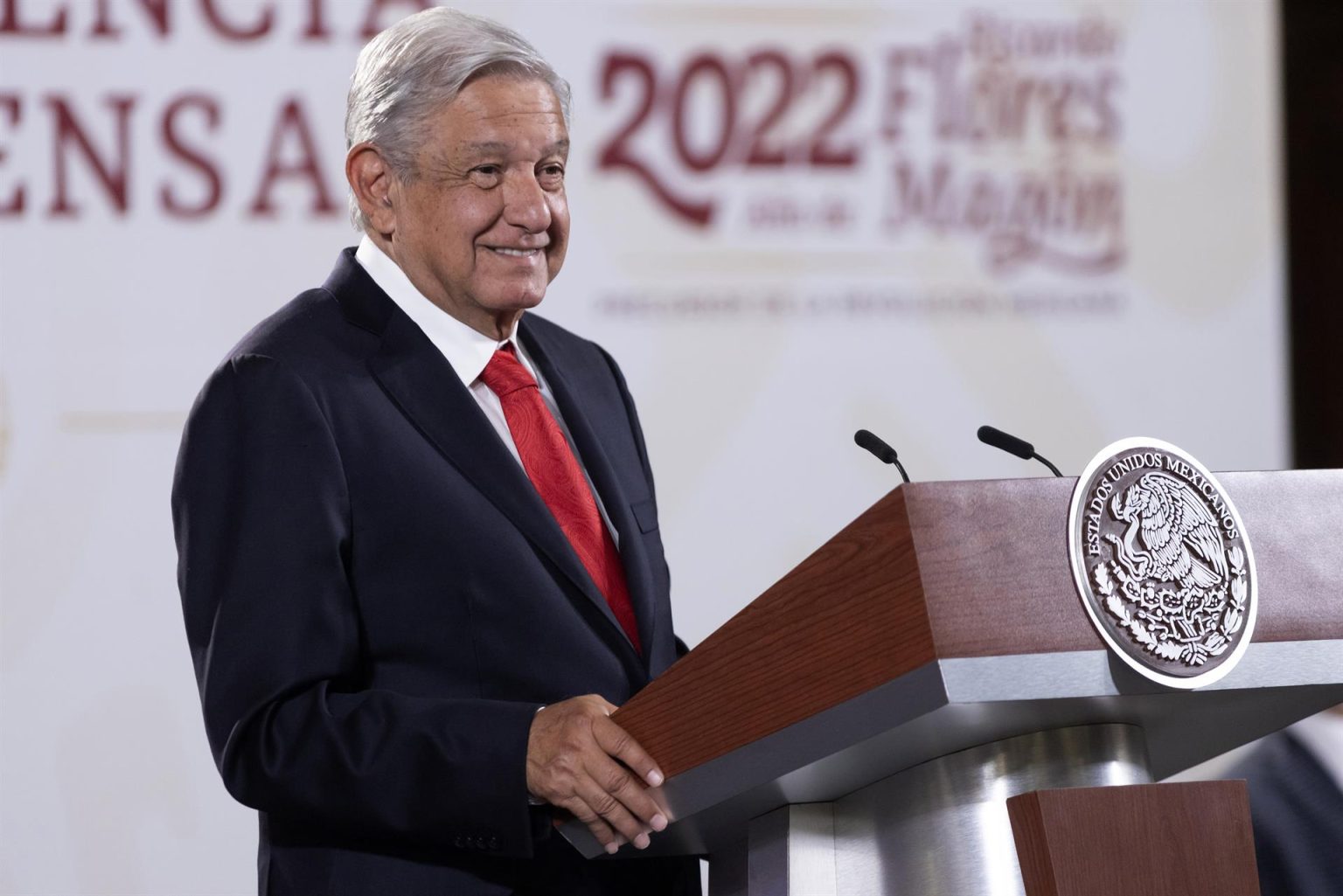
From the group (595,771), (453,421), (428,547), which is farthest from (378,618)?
(595,771)

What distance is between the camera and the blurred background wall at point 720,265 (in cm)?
295

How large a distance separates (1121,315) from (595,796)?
2.27 metres

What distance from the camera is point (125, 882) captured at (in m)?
2.97

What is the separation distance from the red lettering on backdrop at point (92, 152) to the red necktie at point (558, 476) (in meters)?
1.43

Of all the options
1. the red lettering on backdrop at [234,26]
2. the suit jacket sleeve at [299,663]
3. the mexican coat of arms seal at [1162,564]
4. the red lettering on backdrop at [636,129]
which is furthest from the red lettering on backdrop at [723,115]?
the mexican coat of arms seal at [1162,564]

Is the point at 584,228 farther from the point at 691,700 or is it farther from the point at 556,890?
the point at 691,700

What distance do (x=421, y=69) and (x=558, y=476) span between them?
46 cm

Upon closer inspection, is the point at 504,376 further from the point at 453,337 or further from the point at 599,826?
the point at 599,826

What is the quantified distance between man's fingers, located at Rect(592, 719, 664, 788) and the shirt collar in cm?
53

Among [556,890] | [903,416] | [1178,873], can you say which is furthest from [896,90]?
[1178,873]

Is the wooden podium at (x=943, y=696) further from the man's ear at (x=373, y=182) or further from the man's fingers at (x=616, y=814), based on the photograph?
the man's ear at (x=373, y=182)

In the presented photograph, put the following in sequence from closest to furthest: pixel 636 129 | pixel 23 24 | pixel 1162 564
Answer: pixel 1162 564 → pixel 23 24 → pixel 636 129

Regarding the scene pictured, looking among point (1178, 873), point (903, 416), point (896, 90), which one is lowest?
point (1178, 873)

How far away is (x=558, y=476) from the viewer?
1794mm
